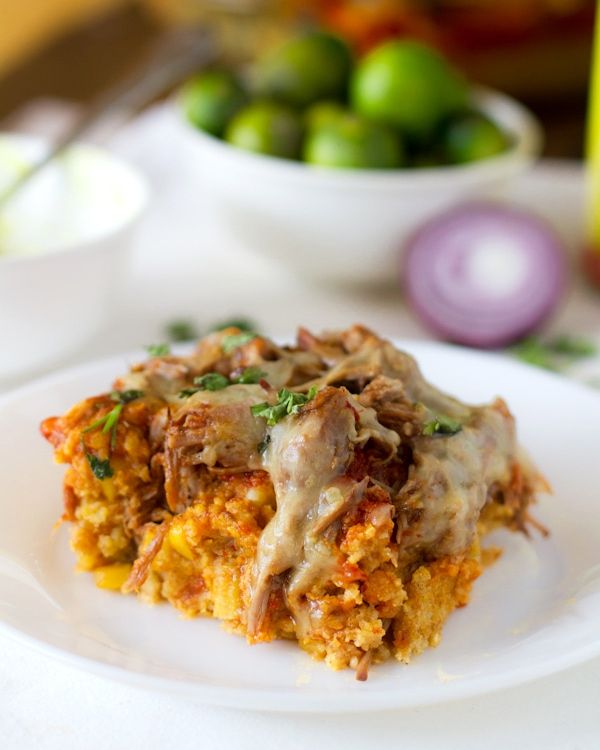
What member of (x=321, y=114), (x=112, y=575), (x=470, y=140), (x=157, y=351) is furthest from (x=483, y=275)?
(x=112, y=575)

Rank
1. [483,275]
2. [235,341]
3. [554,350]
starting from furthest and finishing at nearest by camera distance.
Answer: [483,275] → [554,350] → [235,341]

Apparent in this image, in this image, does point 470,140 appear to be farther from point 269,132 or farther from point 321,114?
point 269,132

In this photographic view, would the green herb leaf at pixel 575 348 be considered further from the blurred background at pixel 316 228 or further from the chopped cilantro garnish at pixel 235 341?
the chopped cilantro garnish at pixel 235 341

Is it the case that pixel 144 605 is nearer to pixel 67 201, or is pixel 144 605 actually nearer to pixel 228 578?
pixel 228 578

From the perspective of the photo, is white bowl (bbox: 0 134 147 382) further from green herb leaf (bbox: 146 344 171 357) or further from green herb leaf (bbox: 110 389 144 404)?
green herb leaf (bbox: 110 389 144 404)

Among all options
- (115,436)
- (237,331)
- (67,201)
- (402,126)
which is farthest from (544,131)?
(115,436)

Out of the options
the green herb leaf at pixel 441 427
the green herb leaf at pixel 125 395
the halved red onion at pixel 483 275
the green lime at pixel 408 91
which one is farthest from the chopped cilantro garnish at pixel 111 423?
the green lime at pixel 408 91

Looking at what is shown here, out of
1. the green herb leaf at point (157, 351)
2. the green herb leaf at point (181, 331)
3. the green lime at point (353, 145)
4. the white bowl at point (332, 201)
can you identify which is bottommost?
the green herb leaf at point (181, 331)
